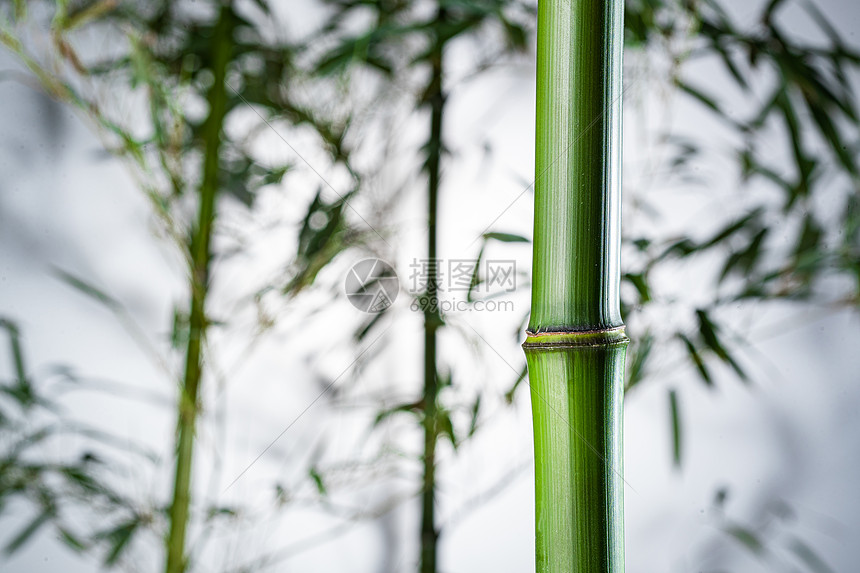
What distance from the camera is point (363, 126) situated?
0.83 meters

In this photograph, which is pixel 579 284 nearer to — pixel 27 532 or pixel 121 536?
pixel 121 536

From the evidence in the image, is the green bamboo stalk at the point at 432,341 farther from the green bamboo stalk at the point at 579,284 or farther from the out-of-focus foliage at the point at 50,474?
the green bamboo stalk at the point at 579,284

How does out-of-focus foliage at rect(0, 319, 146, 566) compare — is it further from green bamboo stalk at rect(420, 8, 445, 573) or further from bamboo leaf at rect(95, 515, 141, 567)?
green bamboo stalk at rect(420, 8, 445, 573)

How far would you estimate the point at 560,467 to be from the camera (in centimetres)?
22

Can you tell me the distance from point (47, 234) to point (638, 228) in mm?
805

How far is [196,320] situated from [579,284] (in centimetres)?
48

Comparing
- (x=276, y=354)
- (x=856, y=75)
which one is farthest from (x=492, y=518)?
(x=856, y=75)
